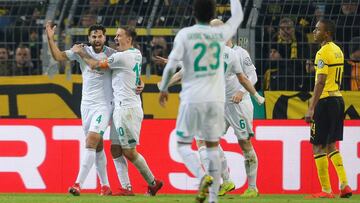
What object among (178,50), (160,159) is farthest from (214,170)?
(160,159)

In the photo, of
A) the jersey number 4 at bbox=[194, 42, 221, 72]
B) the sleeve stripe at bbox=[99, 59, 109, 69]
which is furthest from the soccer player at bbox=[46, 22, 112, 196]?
the jersey number 4 at bbox=[194, 42, 221, 72]

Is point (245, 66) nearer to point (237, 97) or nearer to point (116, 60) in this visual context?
point (237, 97)

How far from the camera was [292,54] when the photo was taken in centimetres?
1711

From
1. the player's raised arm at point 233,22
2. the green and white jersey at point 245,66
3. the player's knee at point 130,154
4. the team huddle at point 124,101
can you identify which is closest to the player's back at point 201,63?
→ the player's raised arm at point 233,22

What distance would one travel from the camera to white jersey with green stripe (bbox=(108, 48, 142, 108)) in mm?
14539

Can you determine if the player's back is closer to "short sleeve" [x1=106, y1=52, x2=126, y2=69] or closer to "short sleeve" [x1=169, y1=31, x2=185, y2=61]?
"short sleeve" [x1=169, y1=31, x2=185, y2=61]

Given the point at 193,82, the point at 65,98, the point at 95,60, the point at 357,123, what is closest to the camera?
the point at 193,82

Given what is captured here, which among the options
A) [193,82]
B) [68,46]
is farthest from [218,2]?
[193,82]

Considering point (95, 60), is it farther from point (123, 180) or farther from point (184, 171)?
point (184, 171)

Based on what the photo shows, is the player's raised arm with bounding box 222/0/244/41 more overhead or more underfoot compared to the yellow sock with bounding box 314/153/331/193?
more overhead

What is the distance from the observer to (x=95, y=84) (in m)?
14.8

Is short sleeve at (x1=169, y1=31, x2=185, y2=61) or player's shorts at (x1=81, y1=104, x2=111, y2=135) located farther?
player's shorts at (x1=81, y1=104, x2=111, y2=135)

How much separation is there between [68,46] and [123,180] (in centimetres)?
342

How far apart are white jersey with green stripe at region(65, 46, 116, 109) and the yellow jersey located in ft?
8.29
